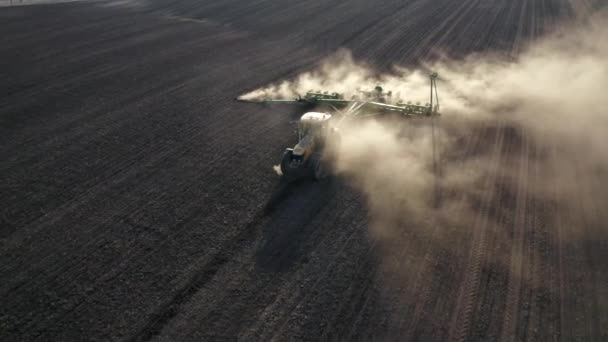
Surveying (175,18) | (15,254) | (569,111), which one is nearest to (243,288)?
(15,254)

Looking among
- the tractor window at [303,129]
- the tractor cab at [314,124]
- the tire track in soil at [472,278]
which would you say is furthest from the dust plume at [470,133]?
the tractor window at [303,129]

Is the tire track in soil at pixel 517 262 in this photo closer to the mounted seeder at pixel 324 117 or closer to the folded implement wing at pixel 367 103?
the folded implement wing at pixel 367 103

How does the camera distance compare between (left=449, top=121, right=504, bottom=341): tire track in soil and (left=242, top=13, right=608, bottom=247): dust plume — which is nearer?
(left=449, top=121, right=504, bottom=341): tire track in soil

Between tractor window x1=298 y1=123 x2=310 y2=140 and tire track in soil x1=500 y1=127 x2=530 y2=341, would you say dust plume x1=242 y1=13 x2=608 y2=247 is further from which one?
tractor window x1=298 y1=123 x2=310 y2=140

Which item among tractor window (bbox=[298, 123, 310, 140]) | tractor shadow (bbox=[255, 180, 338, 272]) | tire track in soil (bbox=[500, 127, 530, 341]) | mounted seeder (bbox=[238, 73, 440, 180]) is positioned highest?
tractor window (bbox=[298, 123, 310, 140])

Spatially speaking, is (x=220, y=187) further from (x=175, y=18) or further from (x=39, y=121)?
(x=175, y=18)

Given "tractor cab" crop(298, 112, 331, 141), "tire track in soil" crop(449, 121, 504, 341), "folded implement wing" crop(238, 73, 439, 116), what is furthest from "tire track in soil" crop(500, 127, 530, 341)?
"tractor cab" crop(298, 112, 331, 141)
